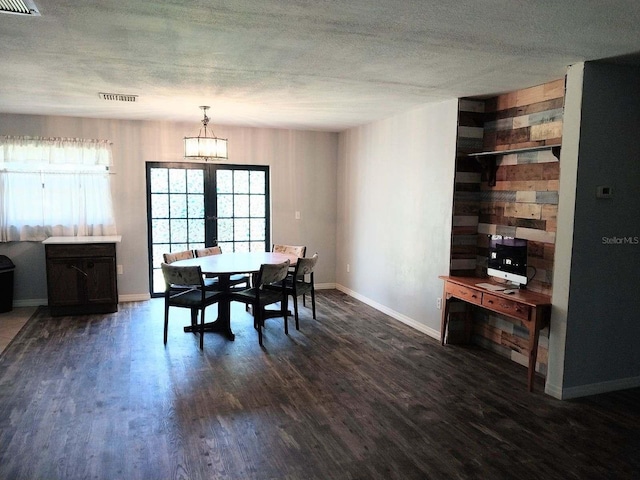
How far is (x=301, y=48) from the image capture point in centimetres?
289

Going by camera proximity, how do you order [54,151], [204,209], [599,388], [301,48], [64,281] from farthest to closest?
[204,209] → [54,151] → [64,281] → [599,388] → [301,48]

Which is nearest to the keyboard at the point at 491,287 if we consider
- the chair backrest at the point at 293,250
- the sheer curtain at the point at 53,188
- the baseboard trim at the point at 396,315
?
the baseboard trim at the point at 396,315

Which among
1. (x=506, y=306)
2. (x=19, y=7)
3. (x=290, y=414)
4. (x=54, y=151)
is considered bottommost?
(x=290, y=414)

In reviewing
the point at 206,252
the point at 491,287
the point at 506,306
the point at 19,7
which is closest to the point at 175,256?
the point at 206,252

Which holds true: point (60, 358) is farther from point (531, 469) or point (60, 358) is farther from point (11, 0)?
point (531, 469)

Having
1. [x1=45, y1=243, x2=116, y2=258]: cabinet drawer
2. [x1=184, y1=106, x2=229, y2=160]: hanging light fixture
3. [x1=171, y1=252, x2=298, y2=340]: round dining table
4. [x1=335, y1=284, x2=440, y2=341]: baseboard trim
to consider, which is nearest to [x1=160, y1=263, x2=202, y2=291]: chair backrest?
[x1=171, y1=252, x2=298, y2=340]: round dining table

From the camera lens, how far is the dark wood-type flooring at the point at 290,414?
2.52m

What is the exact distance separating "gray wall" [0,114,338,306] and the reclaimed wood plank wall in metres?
2.86

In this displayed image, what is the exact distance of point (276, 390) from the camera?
3.48m

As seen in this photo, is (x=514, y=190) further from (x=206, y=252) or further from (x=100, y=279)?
(x=100, y=279)

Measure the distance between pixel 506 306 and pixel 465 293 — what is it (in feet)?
1.65

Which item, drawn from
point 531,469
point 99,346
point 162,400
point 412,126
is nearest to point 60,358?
point 99,346

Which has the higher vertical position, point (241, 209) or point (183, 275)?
point (241, 209)

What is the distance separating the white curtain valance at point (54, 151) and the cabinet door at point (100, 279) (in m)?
1.33
